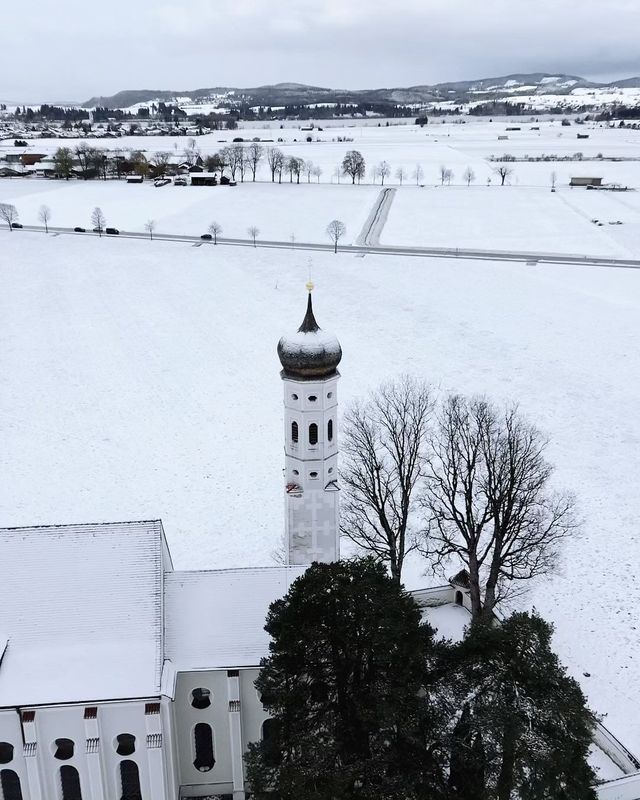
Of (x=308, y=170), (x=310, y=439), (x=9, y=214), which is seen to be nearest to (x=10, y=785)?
(x=310, y=439)

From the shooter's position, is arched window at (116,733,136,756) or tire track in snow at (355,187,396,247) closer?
arched window at (116,733,136,756)

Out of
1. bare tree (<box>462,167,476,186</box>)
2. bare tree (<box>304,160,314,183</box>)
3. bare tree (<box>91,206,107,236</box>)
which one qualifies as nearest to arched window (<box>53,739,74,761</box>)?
bare tree (<box>91,206,107,236</box>)

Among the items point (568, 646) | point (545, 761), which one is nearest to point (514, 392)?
point (568, 646)

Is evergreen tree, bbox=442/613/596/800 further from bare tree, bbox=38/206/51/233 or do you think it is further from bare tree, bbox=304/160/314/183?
bare tree, bbox=304/160/314/183

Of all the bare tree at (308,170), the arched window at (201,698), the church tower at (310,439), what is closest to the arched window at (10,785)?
the arched window at (201,698)

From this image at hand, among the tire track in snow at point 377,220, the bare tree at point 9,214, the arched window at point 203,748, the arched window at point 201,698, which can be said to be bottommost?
the arched window at point 203,748

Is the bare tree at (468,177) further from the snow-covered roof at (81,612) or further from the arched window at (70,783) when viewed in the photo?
the arched window at (70,783)

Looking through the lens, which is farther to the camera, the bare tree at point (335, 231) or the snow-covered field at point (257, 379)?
the bare tree at point (335, 231)
